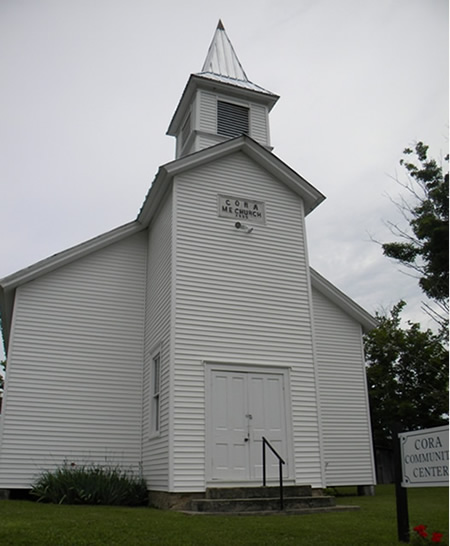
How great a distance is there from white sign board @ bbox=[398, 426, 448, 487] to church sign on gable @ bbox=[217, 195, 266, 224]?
314 inches

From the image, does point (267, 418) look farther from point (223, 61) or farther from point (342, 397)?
point (223, 61)

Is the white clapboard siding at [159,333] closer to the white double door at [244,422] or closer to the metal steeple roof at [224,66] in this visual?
the white double door at [244,422]

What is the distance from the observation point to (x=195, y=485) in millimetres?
10836

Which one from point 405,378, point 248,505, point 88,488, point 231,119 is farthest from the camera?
point 405,378

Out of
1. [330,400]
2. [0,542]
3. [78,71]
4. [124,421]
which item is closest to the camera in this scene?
[0,542]

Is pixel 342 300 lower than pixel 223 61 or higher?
lower

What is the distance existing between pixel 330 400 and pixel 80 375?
7363 mm

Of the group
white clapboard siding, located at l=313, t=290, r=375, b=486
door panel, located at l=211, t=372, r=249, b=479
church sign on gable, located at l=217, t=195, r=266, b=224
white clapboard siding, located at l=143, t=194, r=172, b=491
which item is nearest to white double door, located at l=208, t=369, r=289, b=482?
door panel, located at l=211, t=372, r=249, b=479

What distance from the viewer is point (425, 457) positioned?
5961 mm

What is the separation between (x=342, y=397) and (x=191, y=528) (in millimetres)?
9884

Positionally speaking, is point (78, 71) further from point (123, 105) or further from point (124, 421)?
point (124, 421)

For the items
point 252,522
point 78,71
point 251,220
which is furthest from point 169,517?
point 78,71

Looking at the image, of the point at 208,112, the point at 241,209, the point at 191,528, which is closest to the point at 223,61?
the point at 208,112

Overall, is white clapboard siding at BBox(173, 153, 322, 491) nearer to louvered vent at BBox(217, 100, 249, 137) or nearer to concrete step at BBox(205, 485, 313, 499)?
concrete step at BBox(205, 485, 313, 499)
